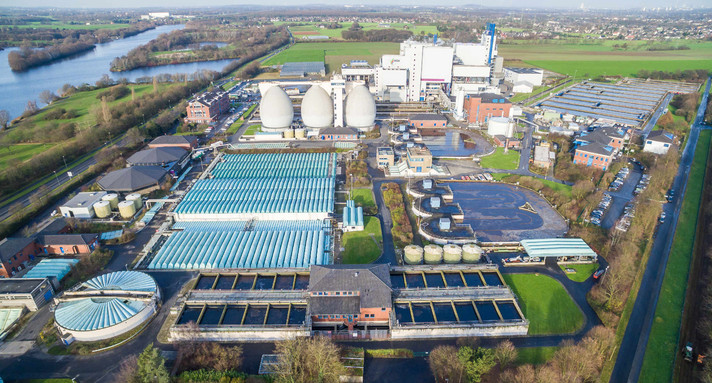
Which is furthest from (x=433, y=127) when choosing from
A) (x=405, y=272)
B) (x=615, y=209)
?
(x=405, y=272)

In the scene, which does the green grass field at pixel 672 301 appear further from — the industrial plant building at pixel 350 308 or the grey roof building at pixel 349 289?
the grey roof building at pixel 349 289

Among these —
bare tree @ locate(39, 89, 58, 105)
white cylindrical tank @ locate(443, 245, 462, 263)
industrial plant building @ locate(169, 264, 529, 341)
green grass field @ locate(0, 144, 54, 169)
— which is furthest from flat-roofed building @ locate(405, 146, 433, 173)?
bare tree @ locate(39, 89, 58, 105)

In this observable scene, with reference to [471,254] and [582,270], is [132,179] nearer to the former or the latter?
[471,254]

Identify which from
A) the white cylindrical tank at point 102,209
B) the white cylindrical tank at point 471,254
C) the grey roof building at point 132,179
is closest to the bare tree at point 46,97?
the grey roof building at point 132,179

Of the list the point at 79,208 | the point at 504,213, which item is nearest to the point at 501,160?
the point at 504,213

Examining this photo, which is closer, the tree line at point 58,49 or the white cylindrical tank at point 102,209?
the white cylindrical tank at point 102,209

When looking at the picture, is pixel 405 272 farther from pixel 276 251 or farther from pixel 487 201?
pixel 487 201
